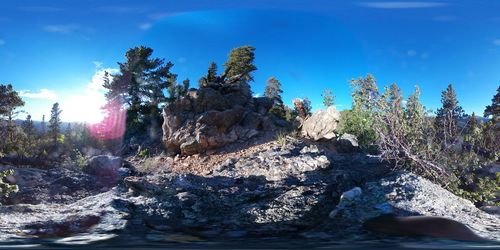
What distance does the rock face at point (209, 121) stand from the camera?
1599 cm

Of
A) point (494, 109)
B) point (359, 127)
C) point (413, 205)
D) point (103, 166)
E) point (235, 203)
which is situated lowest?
point (235, 203)

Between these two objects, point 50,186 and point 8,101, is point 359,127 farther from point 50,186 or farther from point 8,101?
point 8,101

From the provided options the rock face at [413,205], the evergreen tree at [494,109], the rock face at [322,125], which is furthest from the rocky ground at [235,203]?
the evergreen tree at [494,109]

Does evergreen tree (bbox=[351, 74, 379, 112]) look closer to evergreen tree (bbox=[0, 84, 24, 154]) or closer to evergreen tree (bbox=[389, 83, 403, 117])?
evergreen tree (bbox=[389, 83, 403, 117])

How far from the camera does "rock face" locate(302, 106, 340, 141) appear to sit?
13959 mm

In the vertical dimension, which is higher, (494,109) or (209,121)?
(494,109)

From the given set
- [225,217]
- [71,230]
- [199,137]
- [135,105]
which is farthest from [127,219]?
[135,105]

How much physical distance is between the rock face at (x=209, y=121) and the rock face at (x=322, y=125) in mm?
3103

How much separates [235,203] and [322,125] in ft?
27.4

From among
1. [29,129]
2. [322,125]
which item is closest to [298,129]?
[322,125]

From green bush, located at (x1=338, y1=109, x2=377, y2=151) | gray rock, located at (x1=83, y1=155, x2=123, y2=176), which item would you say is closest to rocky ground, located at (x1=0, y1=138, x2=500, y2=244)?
gray rock, located at (x1=83, y1=155, x2=123, y2=176)

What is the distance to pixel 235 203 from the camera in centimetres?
688

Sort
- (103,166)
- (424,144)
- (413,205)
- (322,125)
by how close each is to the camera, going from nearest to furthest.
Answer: (413,205), (424,144), (103,166), (322,125)

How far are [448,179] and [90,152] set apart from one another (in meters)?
20.3
